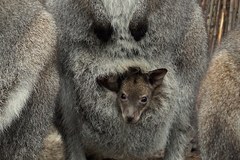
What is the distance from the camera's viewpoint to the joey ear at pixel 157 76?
22.8 ft

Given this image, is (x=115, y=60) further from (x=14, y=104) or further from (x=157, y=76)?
(x=14, y=104)

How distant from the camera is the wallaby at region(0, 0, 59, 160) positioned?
6.05 m

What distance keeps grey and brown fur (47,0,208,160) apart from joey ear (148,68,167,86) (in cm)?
8

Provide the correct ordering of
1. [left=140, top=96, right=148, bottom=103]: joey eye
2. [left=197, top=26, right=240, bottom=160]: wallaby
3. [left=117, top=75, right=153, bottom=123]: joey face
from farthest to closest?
1. [left=140, top=96, right=148, bottom=103]: joey eye
2. [left=117, top=75, right=153, bottom=123]: joey face
3. [left=197, top=26, right=240, bottom=160]: wallaby

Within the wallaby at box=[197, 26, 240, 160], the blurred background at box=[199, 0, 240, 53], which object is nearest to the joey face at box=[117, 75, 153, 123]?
the wallaby at box=[197, 26, 240, 160]

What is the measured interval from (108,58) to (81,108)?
46 centimetres

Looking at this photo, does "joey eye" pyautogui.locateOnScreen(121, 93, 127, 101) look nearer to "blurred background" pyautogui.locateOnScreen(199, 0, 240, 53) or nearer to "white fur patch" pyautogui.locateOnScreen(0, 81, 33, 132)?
"white fur patch" pyautogui.locateOnScreen(0, 81, 33, 132)

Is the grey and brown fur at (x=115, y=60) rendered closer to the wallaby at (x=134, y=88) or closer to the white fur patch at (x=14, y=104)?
the wallaby at (x=134, y=88)

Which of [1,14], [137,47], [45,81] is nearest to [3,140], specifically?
[45,81]

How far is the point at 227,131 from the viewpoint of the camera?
6.25 meters

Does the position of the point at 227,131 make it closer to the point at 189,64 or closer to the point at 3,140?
the point at 189,64

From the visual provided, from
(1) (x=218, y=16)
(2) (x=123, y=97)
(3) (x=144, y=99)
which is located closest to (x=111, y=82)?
(2) (x=123, y=97)

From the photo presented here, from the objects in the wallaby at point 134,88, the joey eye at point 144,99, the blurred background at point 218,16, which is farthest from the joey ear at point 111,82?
the blurred background at point 218,16

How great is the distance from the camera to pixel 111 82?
23.0ft
